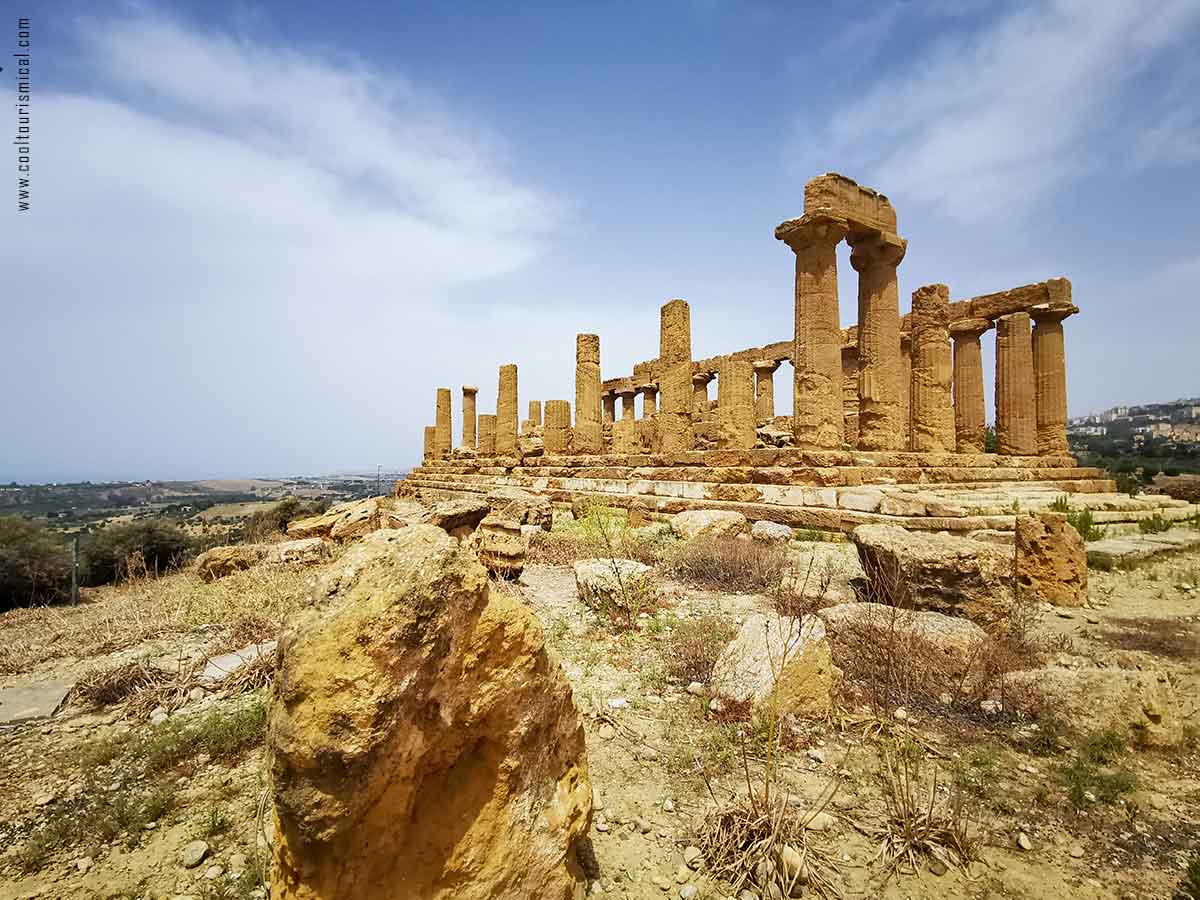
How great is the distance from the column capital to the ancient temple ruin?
0.09ft

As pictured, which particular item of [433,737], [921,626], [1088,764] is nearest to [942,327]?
[921,626]

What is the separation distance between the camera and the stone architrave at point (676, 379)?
13.0 m

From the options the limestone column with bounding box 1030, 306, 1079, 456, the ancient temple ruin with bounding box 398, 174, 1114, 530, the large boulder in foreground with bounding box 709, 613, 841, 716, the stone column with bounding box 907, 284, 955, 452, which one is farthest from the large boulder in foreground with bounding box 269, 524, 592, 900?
the limestone column with bounding box 1030, 306, 1079, 456

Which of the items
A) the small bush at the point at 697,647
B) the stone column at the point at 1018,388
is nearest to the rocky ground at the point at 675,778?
the small bush at the point at 697,647

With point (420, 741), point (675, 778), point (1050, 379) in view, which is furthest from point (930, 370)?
point (420, 741)

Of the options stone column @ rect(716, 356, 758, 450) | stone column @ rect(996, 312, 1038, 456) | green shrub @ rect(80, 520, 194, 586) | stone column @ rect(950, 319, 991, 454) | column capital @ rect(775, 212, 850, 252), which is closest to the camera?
column capital @ rect(775, 212, 850, 252)

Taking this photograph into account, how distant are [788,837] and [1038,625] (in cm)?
388

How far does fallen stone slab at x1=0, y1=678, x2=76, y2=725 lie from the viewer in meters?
3.35

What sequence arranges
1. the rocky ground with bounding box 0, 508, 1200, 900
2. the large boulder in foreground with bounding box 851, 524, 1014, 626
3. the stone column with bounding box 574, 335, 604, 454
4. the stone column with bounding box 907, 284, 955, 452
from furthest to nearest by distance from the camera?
the stone column with bounding box 574, 335, 604, 454 < the stone column with bounding box 907, 284, 955, 452 < the large boulder in foreground with bounding box 851, 524, 1014, 626 < the rocky ground with bounding box 0, 508, 1200, 900

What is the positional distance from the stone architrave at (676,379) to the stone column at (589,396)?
2917mm

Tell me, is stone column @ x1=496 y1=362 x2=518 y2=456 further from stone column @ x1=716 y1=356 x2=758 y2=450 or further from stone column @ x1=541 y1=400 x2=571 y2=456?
stone column @ x1=716 y1=356 x2=758 y2=450

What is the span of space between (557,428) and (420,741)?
1682 centimetres

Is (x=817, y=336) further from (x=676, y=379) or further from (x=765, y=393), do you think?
(x=765, y=393)

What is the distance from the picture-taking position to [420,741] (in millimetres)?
1556
